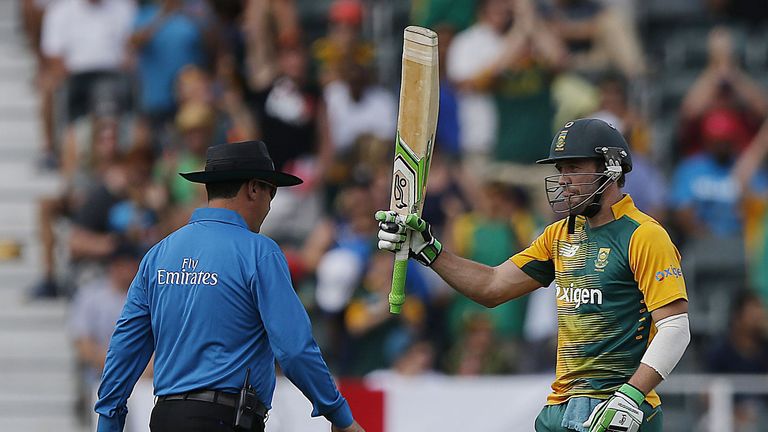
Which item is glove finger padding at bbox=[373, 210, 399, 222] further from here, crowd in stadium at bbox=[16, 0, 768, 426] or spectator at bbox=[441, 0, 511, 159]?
spectator at bbox=[441, 0, 511, 159]

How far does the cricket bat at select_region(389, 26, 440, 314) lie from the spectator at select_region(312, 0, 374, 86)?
6533mm

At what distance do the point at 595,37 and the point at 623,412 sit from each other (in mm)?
7985

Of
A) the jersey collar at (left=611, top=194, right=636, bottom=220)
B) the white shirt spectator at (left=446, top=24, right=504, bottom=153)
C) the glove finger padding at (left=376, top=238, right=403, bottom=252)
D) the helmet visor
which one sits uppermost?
the white shirt spectator at (left=446, top=24, right=504, bottom=153)

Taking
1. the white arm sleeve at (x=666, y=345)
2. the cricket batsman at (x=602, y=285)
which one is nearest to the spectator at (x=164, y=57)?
the cricket batsman at (x=602, y=285)

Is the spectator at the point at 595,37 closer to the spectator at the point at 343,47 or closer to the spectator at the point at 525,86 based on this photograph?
the spectator at the point at 525,86

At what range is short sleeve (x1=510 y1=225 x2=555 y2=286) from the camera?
23.0 ft

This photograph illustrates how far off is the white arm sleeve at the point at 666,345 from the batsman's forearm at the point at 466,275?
969mm

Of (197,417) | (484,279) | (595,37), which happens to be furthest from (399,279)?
(595,37)

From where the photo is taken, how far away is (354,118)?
13.4m

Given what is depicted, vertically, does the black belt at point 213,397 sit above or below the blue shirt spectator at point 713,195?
below

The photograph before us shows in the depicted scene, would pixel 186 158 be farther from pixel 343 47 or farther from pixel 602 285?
pixel 602 285

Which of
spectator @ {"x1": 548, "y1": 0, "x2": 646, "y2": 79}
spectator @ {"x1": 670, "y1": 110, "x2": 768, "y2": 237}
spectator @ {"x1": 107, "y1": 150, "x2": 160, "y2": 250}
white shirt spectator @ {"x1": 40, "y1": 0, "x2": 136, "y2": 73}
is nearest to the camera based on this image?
spectator @ {"x1": 107, "y1": 150, "x2": 160, "y2": 250}

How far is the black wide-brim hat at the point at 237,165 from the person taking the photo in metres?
6.65

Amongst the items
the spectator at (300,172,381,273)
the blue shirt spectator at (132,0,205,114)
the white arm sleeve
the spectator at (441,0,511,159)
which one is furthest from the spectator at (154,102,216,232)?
the white arm sleeve
